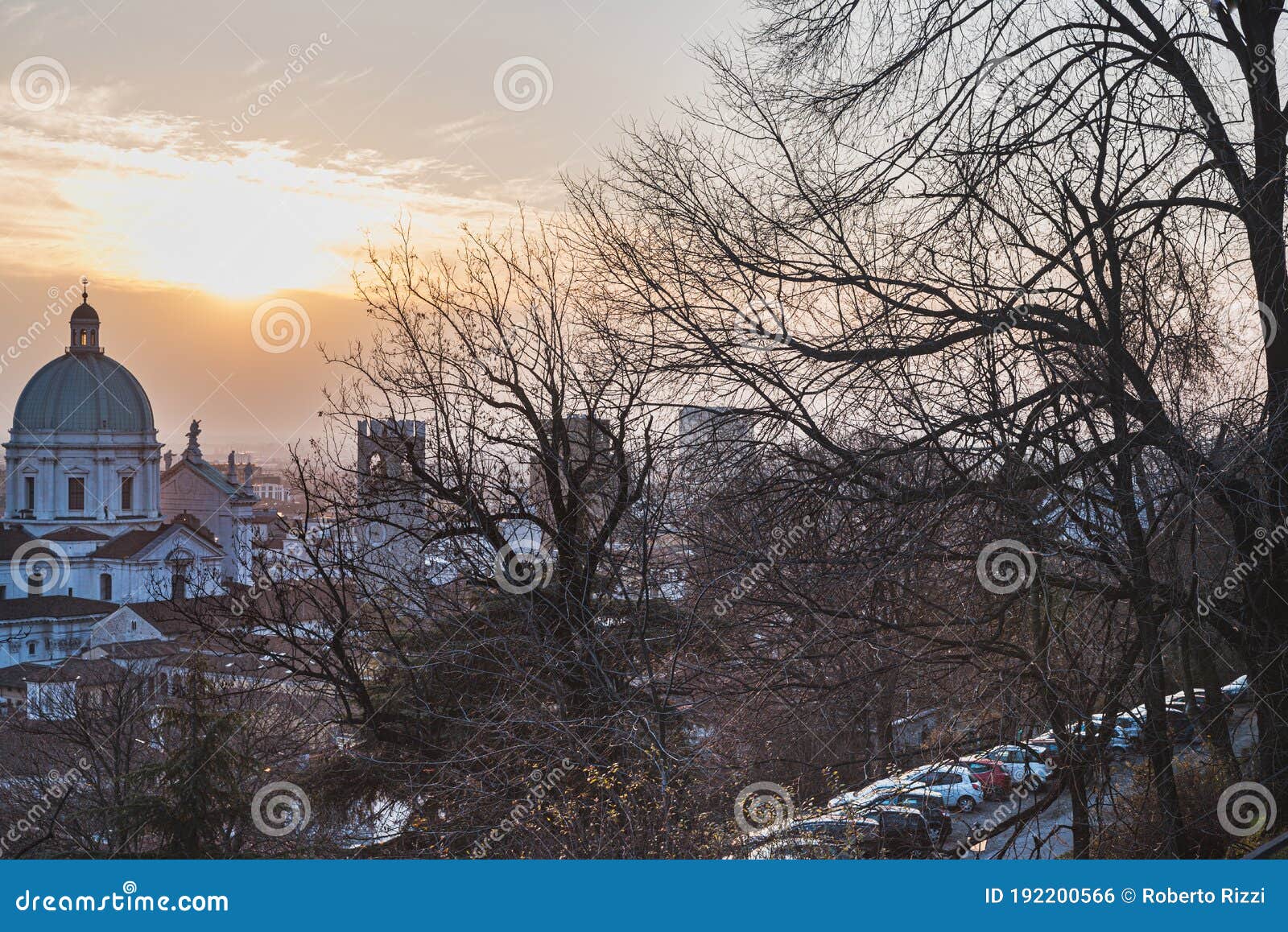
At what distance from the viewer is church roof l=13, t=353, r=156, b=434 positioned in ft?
254

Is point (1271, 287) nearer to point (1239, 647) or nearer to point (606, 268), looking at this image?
point (1239, 647)

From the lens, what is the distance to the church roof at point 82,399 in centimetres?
7731

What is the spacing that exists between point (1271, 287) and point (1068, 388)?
4.79ft

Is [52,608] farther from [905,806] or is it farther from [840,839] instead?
[840,839]

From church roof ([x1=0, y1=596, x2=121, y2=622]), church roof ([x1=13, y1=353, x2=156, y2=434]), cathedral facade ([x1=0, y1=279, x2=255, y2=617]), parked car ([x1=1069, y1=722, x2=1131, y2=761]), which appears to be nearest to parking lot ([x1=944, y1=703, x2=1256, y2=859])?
parked car ([x1=1069, y1=722, x2=1131, y2=761])

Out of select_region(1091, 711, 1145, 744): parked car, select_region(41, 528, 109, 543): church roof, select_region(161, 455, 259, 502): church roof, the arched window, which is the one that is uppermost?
select_region(161, 455, 259, 502): church roof

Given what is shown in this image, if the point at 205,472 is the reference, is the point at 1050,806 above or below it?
below

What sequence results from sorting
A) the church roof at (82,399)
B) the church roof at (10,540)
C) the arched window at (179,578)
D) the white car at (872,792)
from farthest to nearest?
the church roof at (82,399)
the church roof at (10,540)
the arched window at (179,578)
the white car at (872,792)

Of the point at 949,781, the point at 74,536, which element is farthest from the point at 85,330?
the point at 949,781

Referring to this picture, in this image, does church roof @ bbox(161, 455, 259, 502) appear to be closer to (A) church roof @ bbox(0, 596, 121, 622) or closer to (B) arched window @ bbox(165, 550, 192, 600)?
(A) church roof @ bbox(0, 596, 121, 622)

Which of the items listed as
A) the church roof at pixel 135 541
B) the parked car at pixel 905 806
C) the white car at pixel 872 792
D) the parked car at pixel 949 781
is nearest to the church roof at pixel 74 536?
the church roof at pixel 135 541

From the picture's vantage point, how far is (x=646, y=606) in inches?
285

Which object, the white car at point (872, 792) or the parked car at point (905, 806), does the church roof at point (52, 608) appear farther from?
the parked car at point (905, 806)

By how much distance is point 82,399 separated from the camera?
77750 mm
